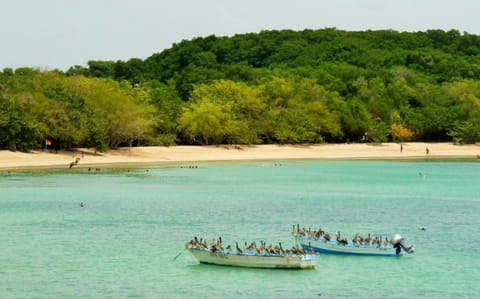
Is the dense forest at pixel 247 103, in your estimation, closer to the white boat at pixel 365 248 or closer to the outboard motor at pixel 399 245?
the white boat at pixel 365 248

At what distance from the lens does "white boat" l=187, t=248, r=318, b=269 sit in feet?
133

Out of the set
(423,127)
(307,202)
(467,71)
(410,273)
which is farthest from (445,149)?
(410,273)

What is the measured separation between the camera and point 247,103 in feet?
422

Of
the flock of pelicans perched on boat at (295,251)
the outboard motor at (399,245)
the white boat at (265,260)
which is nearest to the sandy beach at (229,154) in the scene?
the flock of pelicans perched on boat at (295,251)

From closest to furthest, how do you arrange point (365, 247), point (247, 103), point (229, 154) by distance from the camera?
point (365, 247)
point (229, 154)
point (247, 103)

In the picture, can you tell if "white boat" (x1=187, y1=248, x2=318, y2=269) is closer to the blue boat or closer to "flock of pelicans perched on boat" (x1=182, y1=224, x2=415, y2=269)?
"flock of pelicans perched on boat" (x1=182, y1=224, x2=415, y2=269)

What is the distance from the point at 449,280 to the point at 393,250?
220 inches

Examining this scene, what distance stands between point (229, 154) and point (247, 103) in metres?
12.0

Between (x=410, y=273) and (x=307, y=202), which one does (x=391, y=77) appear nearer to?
(x=307, y=202)

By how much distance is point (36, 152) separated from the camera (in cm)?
10038

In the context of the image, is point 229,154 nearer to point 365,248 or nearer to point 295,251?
point 365,248

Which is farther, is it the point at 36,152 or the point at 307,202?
the point at 36,152

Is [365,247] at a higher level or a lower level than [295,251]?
lower

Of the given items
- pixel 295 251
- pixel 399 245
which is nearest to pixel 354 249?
pixel 399 245
